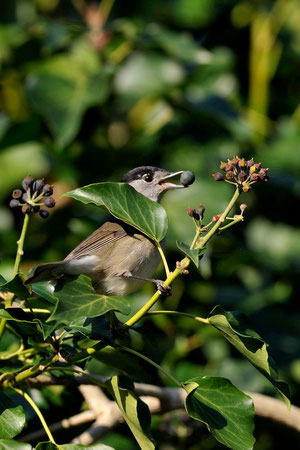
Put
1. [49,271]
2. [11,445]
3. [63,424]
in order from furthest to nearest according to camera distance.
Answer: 1. [63,424]
2. [49,271]
3. [11,445]

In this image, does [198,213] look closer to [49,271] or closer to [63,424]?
[49,271]

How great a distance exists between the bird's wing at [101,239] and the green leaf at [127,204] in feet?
2.98

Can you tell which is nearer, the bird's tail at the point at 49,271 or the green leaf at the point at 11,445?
the green leaf at the point at 11,445

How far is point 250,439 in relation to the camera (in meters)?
2.16

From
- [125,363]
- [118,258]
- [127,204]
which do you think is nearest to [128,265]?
[118,258]

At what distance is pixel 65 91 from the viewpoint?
456 centimetres

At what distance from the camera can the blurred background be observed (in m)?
4.28

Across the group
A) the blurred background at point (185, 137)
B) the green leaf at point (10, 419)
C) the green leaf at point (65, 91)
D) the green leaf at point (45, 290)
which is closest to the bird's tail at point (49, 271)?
the green leaf at point (45, 290)

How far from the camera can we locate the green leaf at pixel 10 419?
2240mm

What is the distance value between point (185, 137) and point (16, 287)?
2937 millimetres

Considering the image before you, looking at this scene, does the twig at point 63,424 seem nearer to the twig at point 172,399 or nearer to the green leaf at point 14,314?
the twig at point 172,399

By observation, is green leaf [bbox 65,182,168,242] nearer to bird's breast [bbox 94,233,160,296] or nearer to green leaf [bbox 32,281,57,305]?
green leaf [bbox 32,281,57,305]

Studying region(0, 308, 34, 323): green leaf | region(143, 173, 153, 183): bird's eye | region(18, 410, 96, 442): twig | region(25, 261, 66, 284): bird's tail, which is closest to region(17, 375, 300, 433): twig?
region(18, 410, 96, 442): twig

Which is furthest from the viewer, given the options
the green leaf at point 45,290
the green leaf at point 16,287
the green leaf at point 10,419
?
the green leaf at point 45,290
